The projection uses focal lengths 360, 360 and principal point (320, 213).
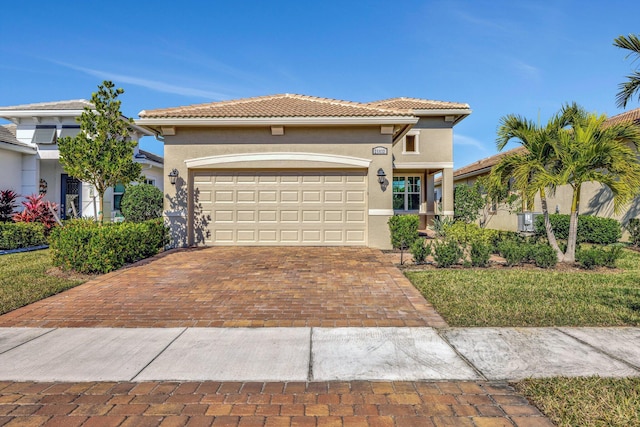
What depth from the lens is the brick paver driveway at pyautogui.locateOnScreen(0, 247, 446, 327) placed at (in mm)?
5039

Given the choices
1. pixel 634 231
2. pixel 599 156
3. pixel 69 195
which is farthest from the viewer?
pixel 69 195

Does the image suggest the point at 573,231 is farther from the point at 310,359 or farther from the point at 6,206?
the point at 6,206

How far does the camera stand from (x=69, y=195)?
54.5 feet

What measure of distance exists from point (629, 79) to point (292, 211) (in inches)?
348

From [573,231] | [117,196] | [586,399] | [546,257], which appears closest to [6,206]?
[117,196]

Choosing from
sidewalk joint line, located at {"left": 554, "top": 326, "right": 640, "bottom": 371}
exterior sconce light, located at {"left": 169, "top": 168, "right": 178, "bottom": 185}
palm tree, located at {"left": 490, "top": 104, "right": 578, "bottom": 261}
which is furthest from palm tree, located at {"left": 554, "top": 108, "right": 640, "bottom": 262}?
exterior sconce light, located at {"left": 169, "top": 168, "right": 178, "bottom": 185}

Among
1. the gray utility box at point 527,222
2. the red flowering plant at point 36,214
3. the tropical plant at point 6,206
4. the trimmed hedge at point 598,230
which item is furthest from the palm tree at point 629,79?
the tropical plant at point 6,206

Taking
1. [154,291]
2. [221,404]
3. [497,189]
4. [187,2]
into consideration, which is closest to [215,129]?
[187,2]

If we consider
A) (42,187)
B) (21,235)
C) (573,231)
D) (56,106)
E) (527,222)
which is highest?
(56,106)

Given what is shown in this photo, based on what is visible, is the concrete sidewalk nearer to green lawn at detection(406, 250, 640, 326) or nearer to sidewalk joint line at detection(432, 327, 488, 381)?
sidewalk joint line at detection(432, 327, 488, 381)

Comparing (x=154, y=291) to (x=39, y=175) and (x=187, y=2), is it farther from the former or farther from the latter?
(x=39, y=175)

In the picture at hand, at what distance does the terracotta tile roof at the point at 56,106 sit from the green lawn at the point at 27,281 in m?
8.62

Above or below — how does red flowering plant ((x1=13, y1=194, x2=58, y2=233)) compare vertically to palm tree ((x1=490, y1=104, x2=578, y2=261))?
below

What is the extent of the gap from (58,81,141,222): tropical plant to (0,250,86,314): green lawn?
2.28 m
